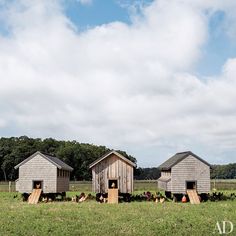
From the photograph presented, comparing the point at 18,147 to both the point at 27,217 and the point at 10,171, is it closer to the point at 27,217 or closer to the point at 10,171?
the point at 10,171

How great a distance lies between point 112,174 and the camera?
4278cm

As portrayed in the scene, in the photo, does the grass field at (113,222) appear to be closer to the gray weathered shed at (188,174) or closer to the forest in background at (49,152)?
the gray weathered shed at (188,174)

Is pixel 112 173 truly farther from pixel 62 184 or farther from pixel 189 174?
pixel 189 174

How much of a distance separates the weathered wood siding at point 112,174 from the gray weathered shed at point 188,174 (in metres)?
3.85

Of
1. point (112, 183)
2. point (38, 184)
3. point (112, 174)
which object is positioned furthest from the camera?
point (38, 184)

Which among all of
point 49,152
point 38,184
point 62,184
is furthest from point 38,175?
point 49,152

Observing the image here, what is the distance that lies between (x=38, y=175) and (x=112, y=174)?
715 centimetres

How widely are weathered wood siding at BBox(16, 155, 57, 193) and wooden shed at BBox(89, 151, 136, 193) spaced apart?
394 cm

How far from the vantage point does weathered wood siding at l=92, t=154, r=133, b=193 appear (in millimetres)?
42594

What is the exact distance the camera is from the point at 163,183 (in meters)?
45.2

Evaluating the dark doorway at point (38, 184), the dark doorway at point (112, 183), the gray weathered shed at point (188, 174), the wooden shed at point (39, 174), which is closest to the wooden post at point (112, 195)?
the dark doorway at point (112, 183)

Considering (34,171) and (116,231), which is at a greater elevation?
(34,171)

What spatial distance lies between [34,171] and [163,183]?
1278cm

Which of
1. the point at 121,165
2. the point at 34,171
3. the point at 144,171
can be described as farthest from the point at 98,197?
the point at 144,171
